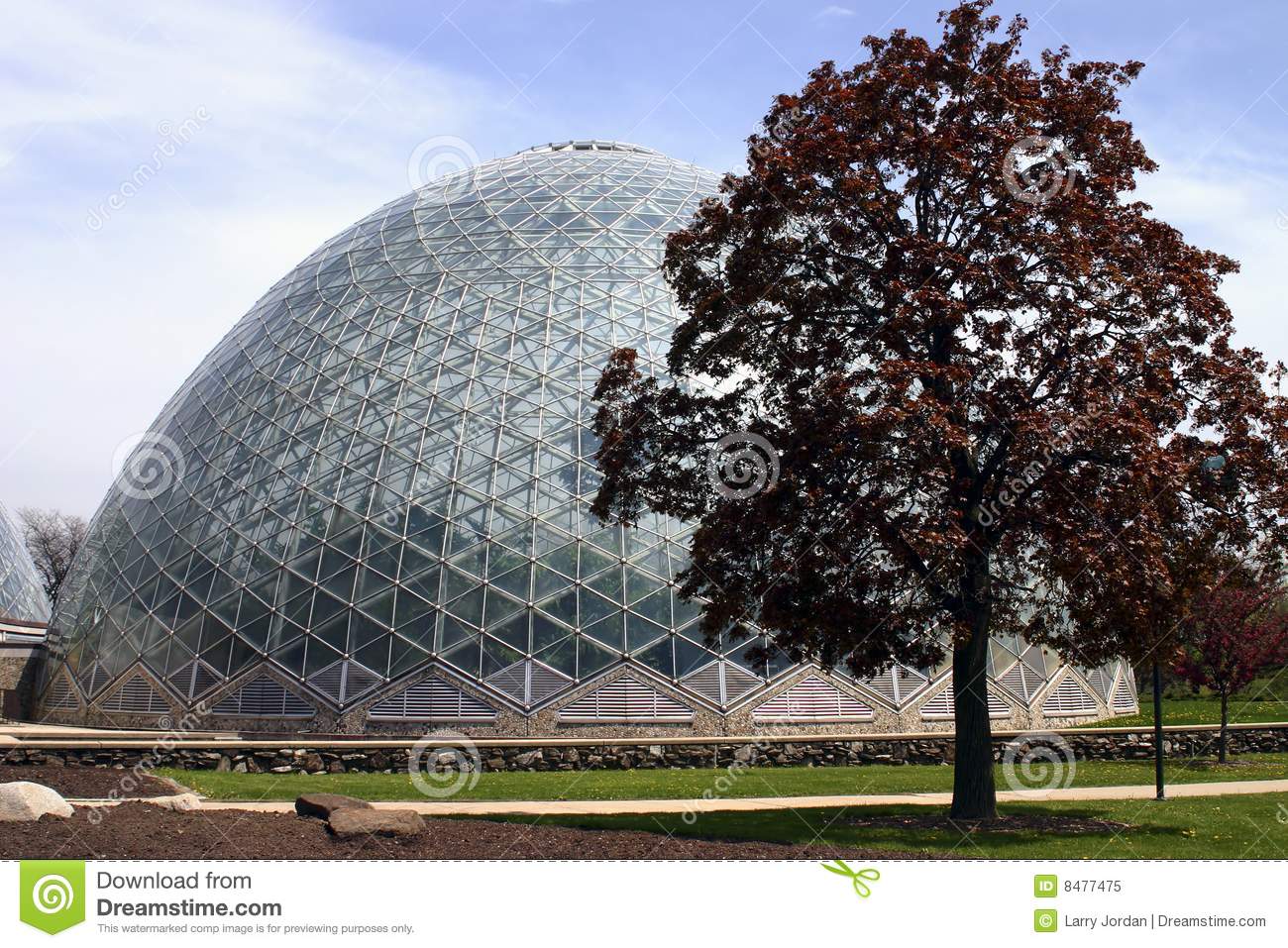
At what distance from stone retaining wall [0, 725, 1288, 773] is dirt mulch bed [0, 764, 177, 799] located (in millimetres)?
1562

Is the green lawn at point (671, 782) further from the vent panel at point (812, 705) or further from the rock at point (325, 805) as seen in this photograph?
the rock at point (325, 805)

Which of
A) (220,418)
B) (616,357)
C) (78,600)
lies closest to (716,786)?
(616,357)

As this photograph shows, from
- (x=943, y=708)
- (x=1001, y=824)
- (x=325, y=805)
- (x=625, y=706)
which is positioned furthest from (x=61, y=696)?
(x=1001, y=824)

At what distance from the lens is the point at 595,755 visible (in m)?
23.7

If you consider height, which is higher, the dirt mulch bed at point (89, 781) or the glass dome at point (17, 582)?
the glass dome at point (17, 582)

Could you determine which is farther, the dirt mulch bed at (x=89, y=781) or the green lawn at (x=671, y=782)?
the green lawn at (x=671, y=782)

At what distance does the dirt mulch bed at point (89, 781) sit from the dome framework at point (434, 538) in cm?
650

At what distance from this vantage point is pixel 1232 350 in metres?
15.8

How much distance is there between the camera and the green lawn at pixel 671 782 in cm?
1934

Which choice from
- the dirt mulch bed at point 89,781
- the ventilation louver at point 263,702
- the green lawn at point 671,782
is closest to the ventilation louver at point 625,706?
the green lawn at point 671,782

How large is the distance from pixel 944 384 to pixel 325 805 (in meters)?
10.1

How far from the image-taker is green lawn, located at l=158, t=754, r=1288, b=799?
19.3 metres

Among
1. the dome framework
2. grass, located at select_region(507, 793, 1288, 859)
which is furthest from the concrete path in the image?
the dome framework

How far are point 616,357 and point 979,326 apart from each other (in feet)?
18.8
